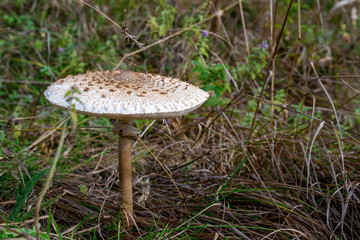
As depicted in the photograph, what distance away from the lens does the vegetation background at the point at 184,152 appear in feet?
6.65

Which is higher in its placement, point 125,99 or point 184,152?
point 125,99

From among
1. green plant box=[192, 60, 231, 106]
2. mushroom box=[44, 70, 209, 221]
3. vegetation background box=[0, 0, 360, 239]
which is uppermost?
mushroom box=[44, 70, 209, 221]

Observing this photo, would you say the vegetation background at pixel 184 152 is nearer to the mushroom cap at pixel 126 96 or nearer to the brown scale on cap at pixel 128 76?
the mushroom cap at pixel 126 96

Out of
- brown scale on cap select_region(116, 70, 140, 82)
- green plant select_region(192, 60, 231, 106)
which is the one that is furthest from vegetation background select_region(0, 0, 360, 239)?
brown scale on cap select_region(116, 70, 140, 82)

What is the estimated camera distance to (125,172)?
1.98 metres

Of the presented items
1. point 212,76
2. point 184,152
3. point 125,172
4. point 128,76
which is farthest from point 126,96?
point 212,76

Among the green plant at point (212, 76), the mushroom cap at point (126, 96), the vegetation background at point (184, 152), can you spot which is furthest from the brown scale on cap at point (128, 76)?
the green plant at point (212, 76)

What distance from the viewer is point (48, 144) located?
3.12m

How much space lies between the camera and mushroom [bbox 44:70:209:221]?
1.50 m

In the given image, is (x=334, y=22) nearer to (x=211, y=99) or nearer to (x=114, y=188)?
(x=211, y=99)

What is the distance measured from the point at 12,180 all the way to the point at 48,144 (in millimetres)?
854

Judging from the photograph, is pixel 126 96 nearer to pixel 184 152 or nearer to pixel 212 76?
pixel 184 152

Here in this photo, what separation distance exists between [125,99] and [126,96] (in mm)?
29

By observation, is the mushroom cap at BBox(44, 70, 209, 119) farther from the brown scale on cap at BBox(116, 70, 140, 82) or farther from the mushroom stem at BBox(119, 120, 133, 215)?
the mushroom stem at BBox(119, 120, 133, 215)
